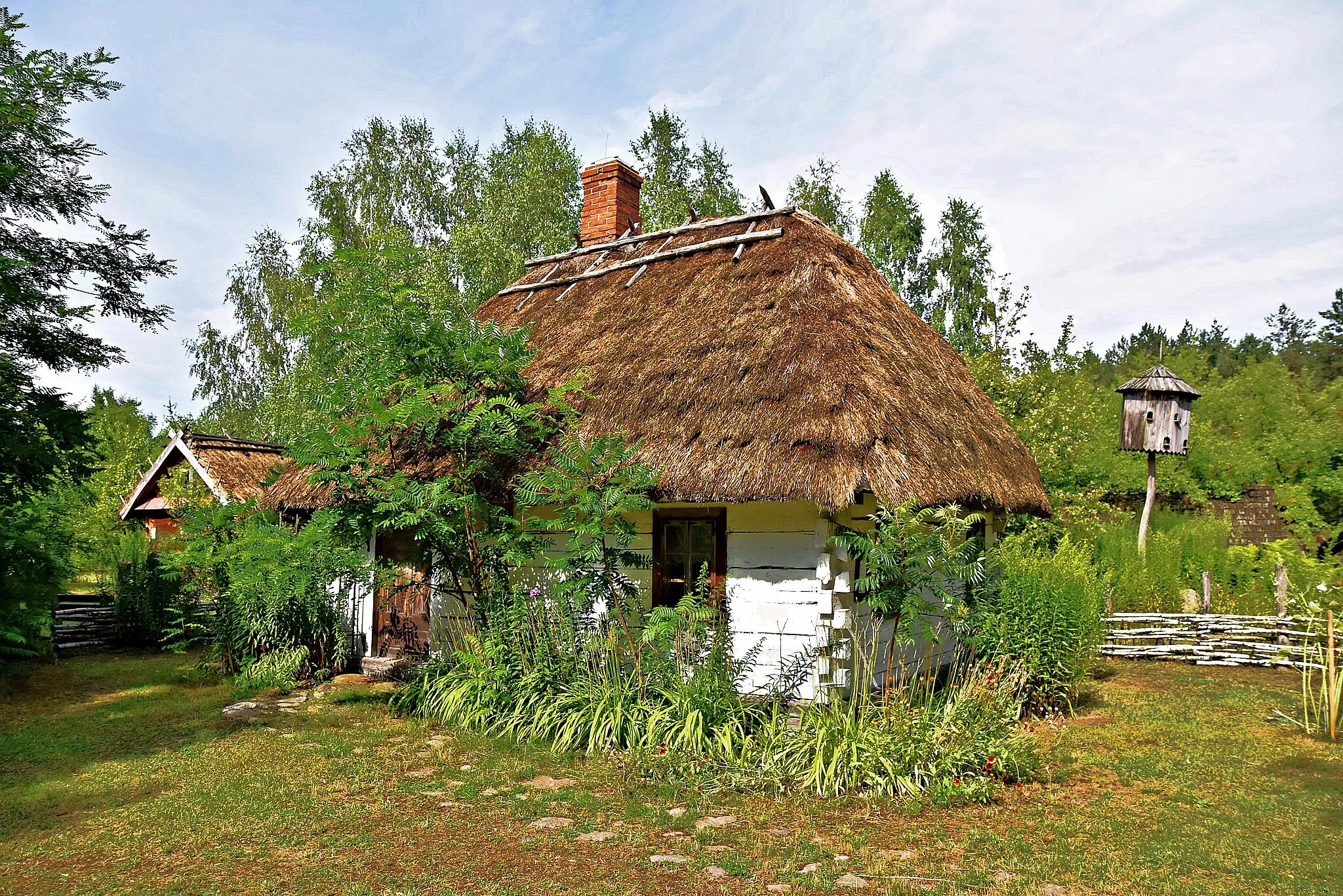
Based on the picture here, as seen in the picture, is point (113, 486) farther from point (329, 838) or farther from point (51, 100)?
point (329, 838)

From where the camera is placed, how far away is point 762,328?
8.53m

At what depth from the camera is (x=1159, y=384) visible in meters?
14.0

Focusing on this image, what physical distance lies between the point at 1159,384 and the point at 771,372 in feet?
31.6

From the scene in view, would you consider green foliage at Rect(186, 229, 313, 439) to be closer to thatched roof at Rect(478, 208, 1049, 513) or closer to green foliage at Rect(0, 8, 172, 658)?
green foliage at Rect(0, 8, 172, 658)

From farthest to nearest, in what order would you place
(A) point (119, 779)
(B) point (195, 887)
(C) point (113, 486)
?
(C) point (113, 486) < (A) point (119, 779) < (B) point (195, 887)

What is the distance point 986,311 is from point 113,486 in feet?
84.8

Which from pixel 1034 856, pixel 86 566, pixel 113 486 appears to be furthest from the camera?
pixel 113 486

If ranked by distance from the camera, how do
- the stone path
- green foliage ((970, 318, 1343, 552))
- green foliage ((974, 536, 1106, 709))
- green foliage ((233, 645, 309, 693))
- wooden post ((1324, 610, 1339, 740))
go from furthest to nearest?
green foliage ((970, 318, 1343, 552))
green foliage ((233, 645, 309, 693))
the stone path
green foliage ((974, 536, 1106, 709))
wooden post ((1324, 610, 1339, 740))

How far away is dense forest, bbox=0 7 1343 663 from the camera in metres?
9.15

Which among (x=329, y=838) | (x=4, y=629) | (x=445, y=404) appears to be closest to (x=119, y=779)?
(x=329, y=838)

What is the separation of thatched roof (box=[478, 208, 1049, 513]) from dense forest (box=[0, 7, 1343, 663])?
1768 millimetres

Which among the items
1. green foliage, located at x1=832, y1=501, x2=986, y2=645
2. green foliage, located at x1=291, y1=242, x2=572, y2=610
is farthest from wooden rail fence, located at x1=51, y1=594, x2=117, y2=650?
green foliage, located at x1=832, y1=501, x2=986, y2=645

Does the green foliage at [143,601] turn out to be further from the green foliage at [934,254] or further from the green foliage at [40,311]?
the green foliage at [934,254]

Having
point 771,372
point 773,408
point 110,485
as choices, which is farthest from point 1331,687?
point 110,485
